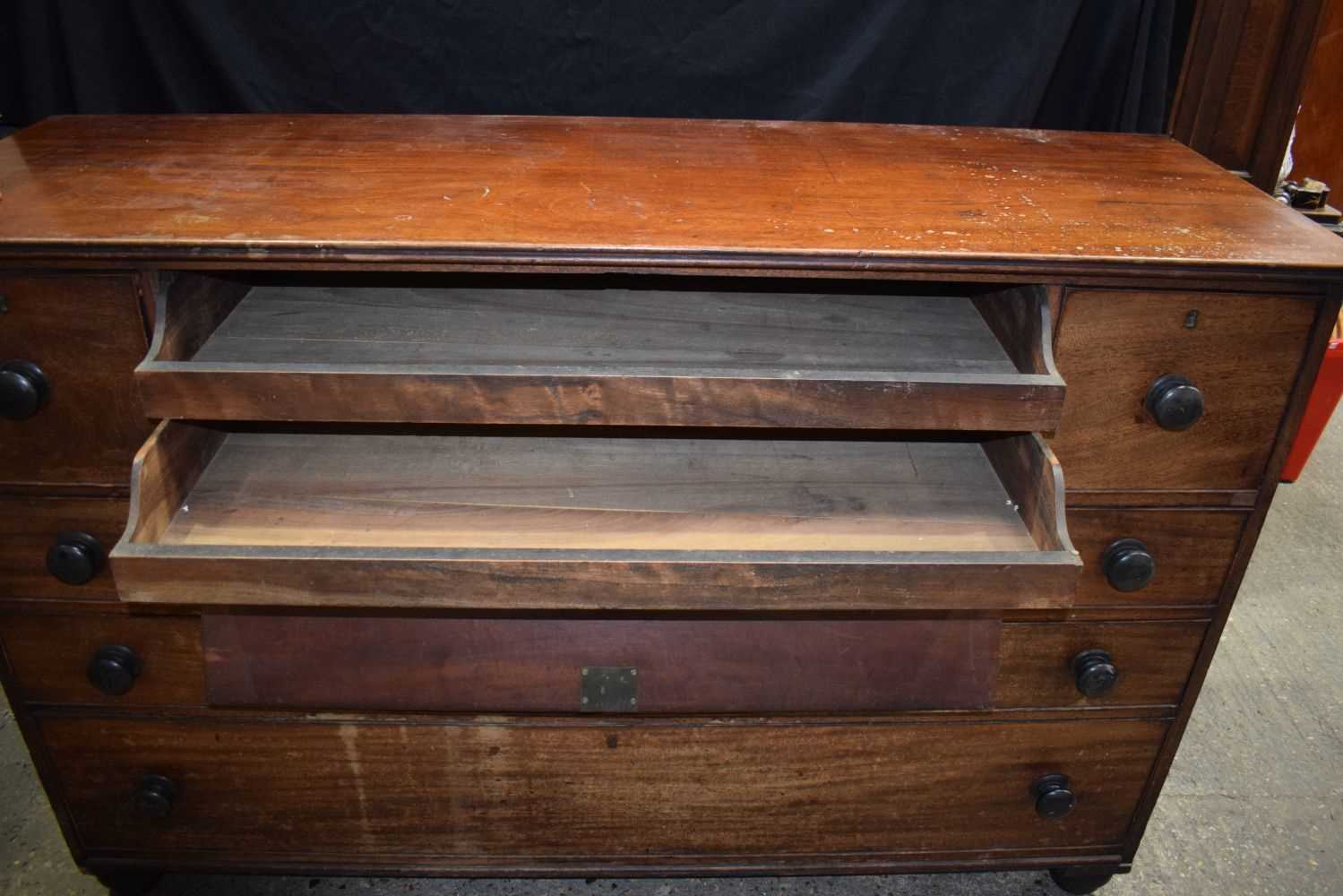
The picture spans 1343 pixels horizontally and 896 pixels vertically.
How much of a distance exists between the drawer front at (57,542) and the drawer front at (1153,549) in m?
1.17

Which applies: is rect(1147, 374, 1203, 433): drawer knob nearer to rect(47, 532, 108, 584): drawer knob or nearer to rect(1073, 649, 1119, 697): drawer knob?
rect(1073, 649, 1119, 697): drawer knob

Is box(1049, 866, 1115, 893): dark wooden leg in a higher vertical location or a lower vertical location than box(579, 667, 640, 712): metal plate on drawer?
lower

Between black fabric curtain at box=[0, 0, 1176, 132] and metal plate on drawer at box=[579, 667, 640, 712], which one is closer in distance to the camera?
metal plate on drawer at box=[579, 667, 640, 712]

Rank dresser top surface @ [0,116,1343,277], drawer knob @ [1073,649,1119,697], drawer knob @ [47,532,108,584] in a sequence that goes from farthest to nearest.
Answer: drawer knob @ [1073,649,1119,697] → drawer knob @ [47,532,108,584] → dresser top surface @ [0,116,1343,277]

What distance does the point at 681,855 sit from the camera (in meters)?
1.48

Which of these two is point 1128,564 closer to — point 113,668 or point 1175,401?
point 1175,401

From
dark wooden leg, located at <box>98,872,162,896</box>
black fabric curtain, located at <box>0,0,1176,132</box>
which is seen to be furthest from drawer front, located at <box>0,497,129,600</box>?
black fabric curtain, located at <box>0,0,1176,132</box>

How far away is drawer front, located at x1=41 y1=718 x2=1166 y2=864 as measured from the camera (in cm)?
136

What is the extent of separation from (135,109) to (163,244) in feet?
2.83

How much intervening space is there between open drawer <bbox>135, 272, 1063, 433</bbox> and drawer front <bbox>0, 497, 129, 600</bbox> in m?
0.24

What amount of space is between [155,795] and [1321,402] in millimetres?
2470

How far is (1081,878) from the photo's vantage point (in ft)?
5.11

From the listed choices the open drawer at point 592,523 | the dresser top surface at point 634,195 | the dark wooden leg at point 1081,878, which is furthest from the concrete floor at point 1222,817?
the dresser top surface at point 634,195

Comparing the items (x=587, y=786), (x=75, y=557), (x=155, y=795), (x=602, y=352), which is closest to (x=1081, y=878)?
(x=587, y=786)
